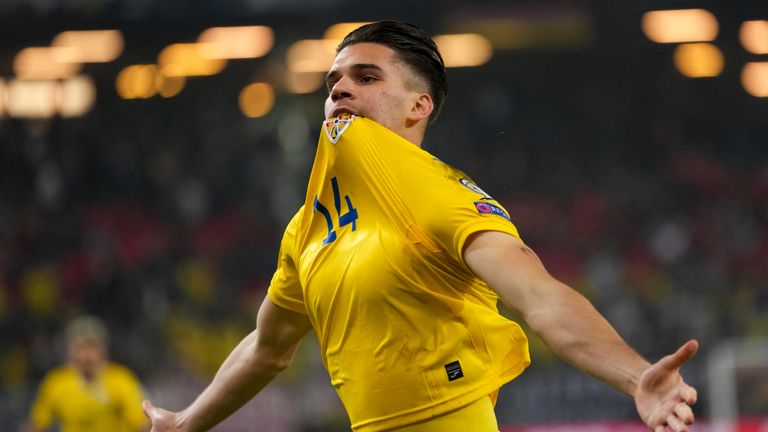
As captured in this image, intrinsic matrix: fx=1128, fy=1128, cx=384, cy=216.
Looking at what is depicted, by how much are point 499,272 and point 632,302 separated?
1436 cm

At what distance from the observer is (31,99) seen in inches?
739

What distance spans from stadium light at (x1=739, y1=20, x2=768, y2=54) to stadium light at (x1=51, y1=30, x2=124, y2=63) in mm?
9953

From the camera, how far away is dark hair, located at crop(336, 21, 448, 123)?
300 centimetres

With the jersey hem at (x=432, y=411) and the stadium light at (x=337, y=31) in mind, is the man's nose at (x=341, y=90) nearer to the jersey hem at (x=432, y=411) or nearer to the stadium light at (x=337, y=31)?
the jersey hem at (x=432, y=411)

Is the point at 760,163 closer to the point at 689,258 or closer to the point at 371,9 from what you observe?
the point at 689,258

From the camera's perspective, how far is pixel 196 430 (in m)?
3.38

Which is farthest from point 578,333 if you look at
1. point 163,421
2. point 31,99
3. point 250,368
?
point 31,99

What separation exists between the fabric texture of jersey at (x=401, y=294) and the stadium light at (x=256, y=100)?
15.8 metres

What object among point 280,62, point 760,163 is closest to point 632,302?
point 760,163

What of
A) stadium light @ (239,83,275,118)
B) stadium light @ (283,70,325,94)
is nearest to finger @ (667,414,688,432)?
stadium light @ (283,70,325,94)

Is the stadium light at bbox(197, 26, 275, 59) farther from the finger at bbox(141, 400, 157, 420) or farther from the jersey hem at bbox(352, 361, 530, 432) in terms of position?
the jersey hem at bbox(352, 361, 530, 432)

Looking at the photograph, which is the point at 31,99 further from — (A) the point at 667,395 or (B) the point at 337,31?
(A) the point at 667,395

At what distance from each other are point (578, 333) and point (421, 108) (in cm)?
100

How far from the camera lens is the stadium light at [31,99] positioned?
61.0ft
